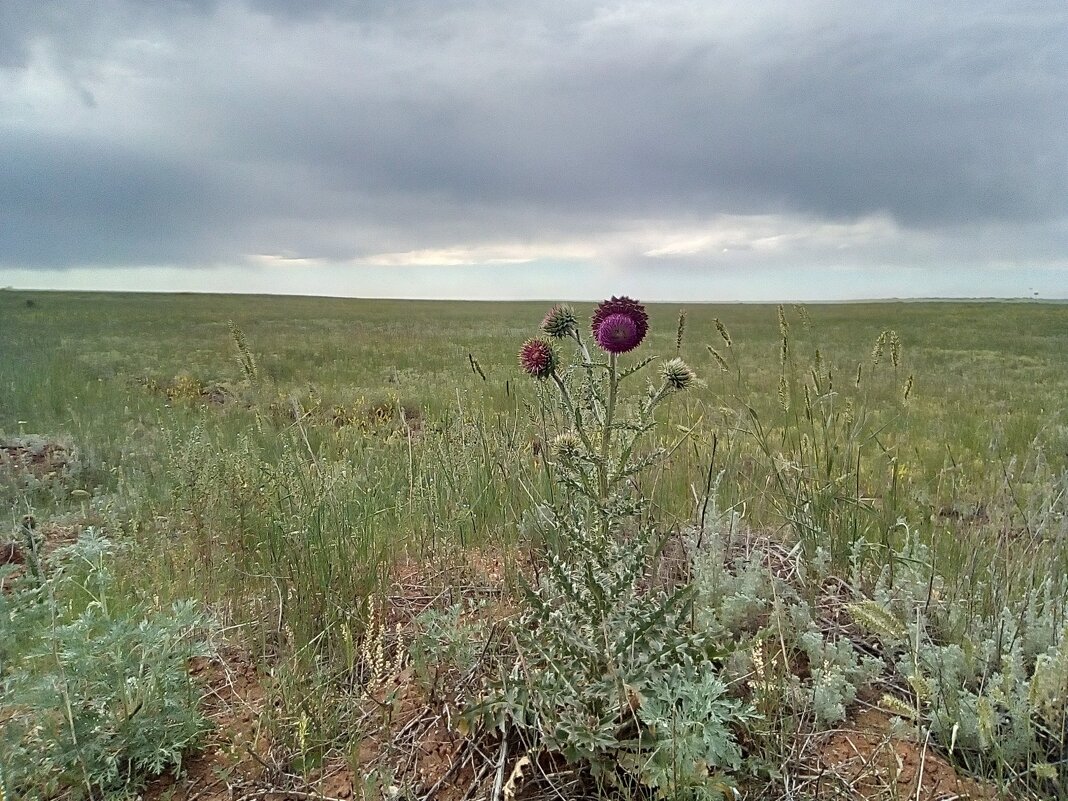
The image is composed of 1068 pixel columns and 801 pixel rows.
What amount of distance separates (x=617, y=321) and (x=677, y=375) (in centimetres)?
31

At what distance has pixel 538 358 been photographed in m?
2.12

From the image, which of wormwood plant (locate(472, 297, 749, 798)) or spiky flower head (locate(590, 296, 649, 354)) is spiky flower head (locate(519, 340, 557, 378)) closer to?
wormwood plant (locate(472, 297, 749, 798))

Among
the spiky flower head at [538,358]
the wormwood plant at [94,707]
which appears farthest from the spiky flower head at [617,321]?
the wormwood plant at [94,707]

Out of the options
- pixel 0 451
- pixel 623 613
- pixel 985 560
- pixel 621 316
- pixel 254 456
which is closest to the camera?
pixel 623 613

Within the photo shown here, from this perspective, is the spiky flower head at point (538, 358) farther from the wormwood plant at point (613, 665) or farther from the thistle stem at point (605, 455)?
the thistle stem at point (605, 455)

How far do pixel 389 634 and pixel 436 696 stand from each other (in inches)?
17.6

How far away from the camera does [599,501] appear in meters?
1.94

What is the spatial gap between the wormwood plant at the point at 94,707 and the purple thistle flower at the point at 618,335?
1.58 metres

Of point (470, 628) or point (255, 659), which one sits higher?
point (470, 628)

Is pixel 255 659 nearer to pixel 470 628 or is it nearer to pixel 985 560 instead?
pixel 470 628

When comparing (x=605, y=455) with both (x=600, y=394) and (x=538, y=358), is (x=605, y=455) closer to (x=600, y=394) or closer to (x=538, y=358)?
(x=600, y=394)

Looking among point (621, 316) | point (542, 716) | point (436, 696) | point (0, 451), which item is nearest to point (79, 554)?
point (436, 696)

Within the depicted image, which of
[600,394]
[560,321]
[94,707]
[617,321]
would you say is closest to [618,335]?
[617,321]

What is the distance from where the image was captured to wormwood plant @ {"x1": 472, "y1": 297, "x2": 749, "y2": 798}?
165 cm
